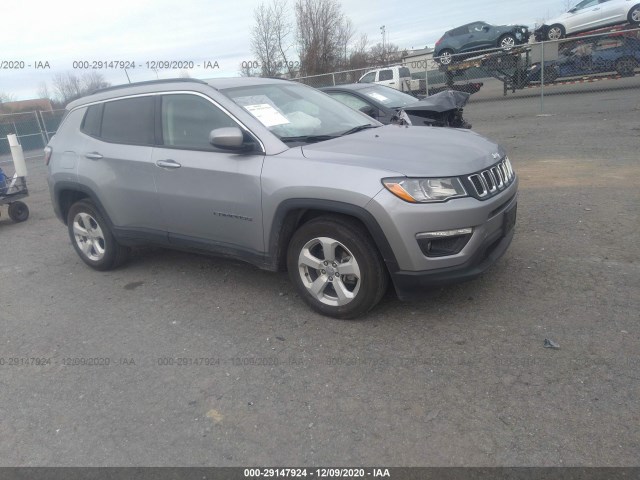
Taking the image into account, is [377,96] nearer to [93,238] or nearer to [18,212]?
[93,238]

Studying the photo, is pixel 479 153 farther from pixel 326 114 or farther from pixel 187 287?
pixel 187 287

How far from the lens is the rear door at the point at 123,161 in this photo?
4.57 m

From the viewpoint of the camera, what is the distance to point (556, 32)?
18.9 meters

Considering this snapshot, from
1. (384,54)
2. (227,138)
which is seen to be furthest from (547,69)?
(384,54)

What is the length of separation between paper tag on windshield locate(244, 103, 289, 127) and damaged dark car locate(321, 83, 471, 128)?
3.83m

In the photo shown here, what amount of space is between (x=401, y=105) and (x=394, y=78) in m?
14.7

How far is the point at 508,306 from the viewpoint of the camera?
12.2 ft

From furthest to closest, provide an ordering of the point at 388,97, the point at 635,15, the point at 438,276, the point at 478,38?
the point at 478,38 < the point at 635,15 < the point at 388,97 < the point at 438,276

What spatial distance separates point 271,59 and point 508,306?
36621 mm

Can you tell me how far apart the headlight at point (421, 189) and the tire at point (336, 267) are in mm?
395

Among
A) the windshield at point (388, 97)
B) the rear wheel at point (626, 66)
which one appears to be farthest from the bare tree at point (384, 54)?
the windshield at point (388, 97)

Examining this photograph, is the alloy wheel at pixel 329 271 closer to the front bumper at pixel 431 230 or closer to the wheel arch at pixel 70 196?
the front bumper at pixel 431 230

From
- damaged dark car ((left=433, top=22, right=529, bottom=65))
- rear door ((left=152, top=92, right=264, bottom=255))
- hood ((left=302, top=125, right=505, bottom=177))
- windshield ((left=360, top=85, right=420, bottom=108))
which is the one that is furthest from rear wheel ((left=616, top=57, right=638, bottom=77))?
rear door ((left=152, top=92, right=264, bottom=255))

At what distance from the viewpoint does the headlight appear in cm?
329
